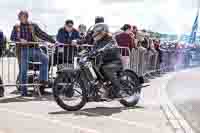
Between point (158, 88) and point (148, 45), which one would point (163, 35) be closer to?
point (148, 45)

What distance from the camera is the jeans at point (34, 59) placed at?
37.6ft

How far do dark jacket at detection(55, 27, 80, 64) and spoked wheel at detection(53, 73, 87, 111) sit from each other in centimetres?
288

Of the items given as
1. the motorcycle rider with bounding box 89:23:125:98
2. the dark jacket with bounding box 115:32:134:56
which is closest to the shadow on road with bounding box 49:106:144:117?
the motorcycle rider with bounding box 89:23:125:98

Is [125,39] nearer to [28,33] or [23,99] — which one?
[28,33]

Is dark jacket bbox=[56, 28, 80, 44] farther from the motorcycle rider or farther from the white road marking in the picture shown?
the white road marking

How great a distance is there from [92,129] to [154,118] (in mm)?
1654

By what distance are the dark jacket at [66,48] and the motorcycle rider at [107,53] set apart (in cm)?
246

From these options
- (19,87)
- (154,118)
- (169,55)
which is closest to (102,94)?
(154,118)

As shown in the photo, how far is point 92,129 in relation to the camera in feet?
25.1

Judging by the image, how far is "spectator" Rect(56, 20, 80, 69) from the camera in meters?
12.3

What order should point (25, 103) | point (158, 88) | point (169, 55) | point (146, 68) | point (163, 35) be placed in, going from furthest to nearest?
point (163, 35)
point (169, 55)
point (146, 68)
point (158, 88)
point (25, 103)

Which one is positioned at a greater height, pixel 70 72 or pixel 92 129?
pixel 70 72

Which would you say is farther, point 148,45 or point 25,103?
point 148,45

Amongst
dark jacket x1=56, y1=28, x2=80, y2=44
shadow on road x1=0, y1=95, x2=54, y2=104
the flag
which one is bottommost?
shadow on road x1=0, y1=95, x2=54, y2=104
